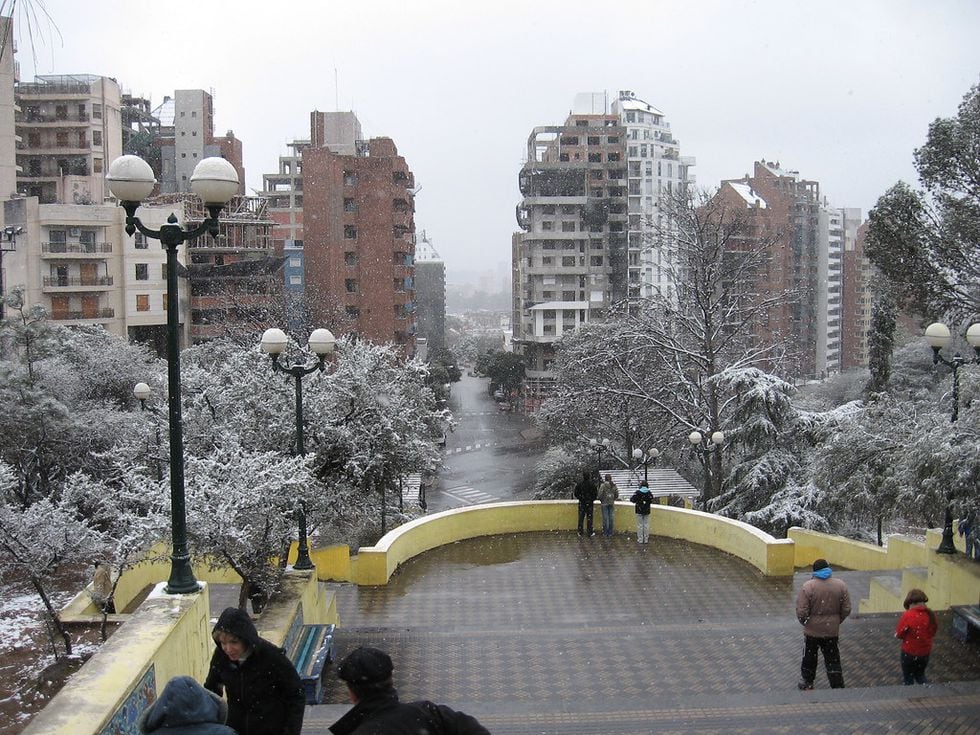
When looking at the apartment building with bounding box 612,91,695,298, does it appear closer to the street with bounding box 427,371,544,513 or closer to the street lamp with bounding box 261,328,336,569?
the street with bounding box 427,371,544,513

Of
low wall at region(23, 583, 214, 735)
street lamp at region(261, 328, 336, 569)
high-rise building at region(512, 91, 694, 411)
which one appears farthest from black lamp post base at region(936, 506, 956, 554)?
high-rise building at region(512, 91, 694, 411)

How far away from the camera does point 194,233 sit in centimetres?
752

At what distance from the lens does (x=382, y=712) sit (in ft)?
12.5

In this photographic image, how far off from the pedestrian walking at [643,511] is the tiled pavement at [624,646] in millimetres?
253

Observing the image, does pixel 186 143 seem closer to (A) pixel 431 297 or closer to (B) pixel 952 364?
(A) pixel 431 297

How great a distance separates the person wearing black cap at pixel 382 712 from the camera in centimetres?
372

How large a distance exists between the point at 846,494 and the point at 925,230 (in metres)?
9.64

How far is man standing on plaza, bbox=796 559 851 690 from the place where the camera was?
8359 millimetres

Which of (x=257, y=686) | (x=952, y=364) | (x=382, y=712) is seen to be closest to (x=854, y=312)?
(x=952, y=364)

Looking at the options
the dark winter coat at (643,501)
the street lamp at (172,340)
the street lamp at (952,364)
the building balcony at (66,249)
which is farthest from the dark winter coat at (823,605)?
the building balcony at (66,249)

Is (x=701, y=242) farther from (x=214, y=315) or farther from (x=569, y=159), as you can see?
(x=569, y=159)

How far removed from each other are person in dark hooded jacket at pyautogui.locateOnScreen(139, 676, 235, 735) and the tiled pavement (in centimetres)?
322

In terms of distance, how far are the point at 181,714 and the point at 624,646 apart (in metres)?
7.09

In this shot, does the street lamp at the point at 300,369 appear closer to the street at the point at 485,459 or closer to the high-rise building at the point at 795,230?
the street at the point at 485,459
